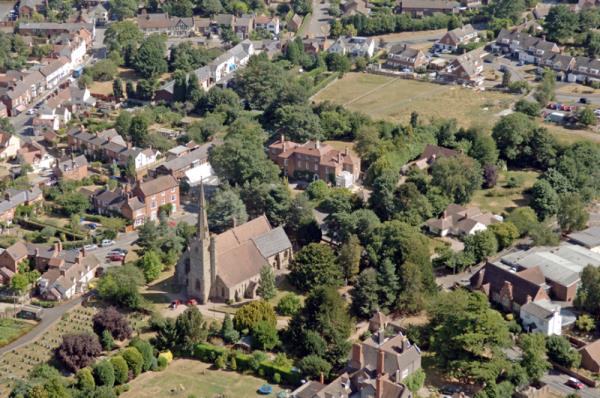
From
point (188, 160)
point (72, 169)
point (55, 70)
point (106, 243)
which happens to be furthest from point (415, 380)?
point (55, 70)

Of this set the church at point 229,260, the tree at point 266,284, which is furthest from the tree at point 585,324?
the church at point 229,260

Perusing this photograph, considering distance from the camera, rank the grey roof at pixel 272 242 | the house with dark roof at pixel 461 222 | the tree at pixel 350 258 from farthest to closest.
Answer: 1. the house with dark roof at pixel 461 222
2. the grey roof at pixel 272 242
3. the tree at pixel 350 258

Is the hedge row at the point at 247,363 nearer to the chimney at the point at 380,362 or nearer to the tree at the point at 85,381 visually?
the chimney at the point at 380,362

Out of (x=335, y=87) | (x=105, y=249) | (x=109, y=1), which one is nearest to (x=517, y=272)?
(x=105, y=249)

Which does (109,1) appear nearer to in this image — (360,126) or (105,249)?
(360,126)

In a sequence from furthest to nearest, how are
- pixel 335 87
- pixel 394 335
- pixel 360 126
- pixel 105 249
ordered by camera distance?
pixel 335 87
pixel 360 126
pixel 105 249
pixel 394 335
